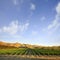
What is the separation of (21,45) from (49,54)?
2913 cm

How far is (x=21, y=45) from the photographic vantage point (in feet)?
216

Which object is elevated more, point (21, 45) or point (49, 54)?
point (21, 45)

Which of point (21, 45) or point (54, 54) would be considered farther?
point (21, 45)

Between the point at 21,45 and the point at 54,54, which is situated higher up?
the point at 21,45

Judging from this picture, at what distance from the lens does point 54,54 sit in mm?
38156

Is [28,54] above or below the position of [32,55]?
above

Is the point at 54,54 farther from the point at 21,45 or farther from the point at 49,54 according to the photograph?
the point at 21,45

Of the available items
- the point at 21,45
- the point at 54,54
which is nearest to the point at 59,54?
the point at 54,54

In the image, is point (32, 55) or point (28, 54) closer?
point (32, 55)

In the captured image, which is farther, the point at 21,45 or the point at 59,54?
the point at 21,45

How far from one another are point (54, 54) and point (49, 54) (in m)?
1.23

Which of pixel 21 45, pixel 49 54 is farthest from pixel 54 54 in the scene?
pixel 21 45

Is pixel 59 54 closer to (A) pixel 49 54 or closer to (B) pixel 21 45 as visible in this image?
(A) pixel 49 54

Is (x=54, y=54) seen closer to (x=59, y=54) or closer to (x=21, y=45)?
(x=59, y=54)
